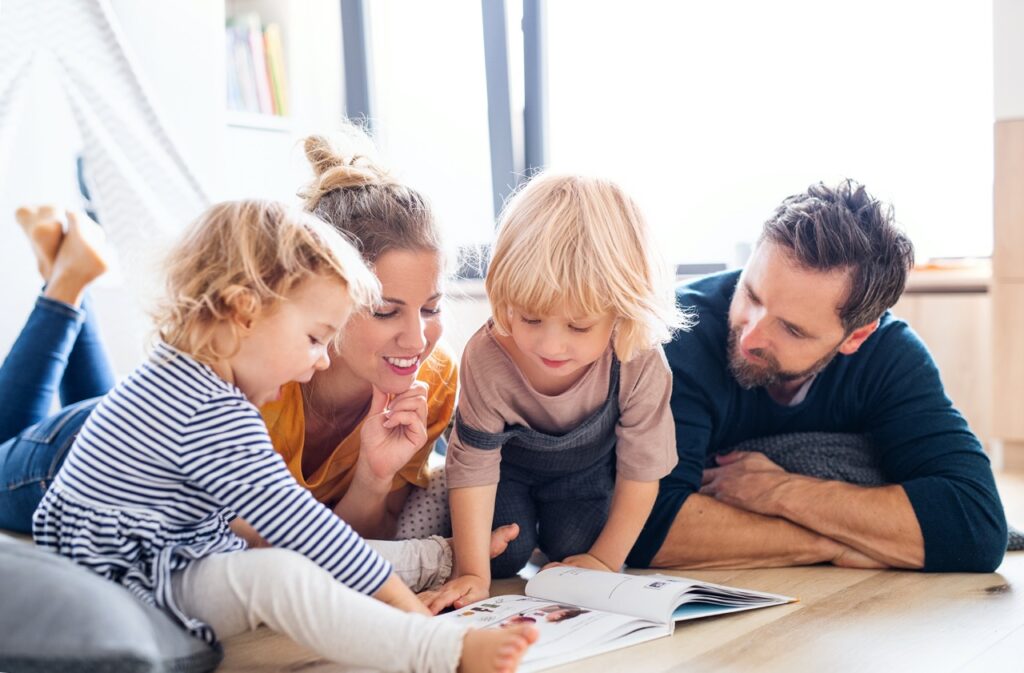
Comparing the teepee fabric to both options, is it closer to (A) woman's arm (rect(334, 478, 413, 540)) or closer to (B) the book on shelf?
(B) the book on shelf

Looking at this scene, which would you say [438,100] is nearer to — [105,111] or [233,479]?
[105,111]

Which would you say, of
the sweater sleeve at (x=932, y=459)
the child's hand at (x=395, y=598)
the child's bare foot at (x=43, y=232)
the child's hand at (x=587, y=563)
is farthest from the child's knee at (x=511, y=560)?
the child's bare foot at (x=43, y=232)

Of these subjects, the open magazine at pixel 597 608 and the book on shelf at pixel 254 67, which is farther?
the book on shelf at pixel 254 67

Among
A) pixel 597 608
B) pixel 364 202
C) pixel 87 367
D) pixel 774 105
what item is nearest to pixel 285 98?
pixel 774 105

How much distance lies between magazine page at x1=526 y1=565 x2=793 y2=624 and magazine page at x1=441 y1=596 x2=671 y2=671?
2cm

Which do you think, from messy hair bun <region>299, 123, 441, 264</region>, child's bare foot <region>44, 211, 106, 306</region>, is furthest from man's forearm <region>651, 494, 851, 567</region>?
child's bare foot <region>44, 211, 106, 306</region>

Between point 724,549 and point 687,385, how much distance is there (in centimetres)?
29

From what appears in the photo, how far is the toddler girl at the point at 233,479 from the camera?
119 centimetres

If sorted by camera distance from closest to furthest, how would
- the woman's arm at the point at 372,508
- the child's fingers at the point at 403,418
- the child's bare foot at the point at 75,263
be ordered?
the child's fingers at the point at 403,418 < the woman's arm at the point at 372,508 < the child's bare foot at the point at 75,263

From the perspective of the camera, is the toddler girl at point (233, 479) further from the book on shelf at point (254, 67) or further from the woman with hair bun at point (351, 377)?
the book on shelf at point (254, 67)

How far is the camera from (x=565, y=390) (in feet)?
5.59

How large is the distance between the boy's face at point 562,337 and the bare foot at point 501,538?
0.95 ft

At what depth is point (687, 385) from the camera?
1.87 metres

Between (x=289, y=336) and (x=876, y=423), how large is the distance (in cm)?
111
